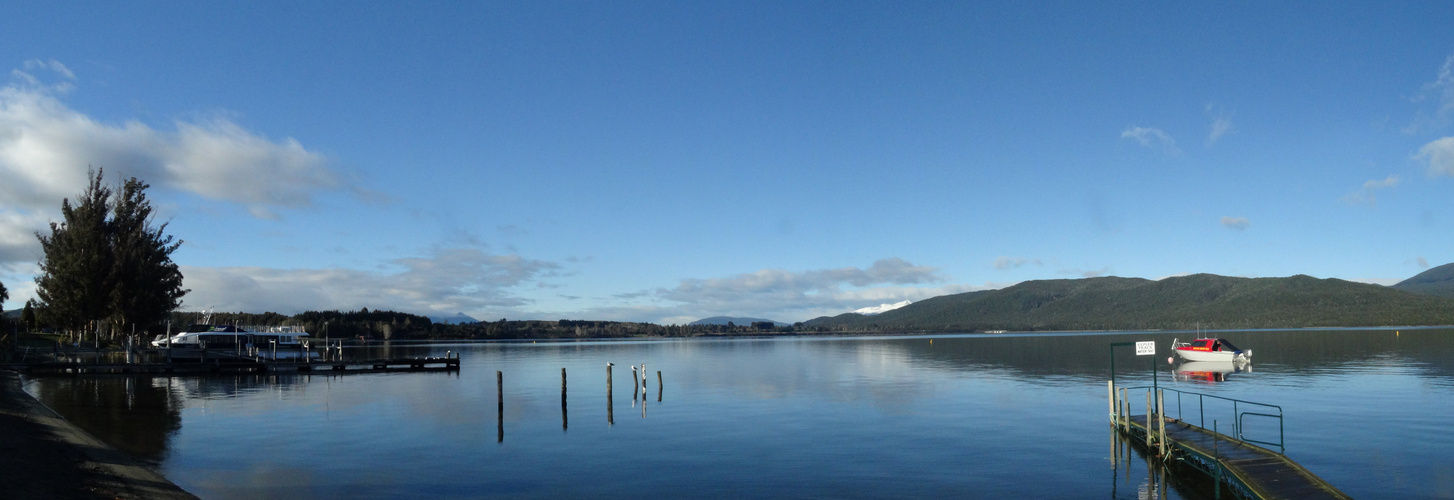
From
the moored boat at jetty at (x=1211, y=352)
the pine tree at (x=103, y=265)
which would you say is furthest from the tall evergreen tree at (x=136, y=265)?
the moored boat at jetty at (x=1211, y=352)

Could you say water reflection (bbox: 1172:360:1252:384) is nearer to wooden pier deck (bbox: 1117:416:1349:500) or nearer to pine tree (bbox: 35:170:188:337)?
wooden pier deck (bbox: 1117:416:1349:500)

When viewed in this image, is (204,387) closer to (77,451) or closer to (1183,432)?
(77,451)

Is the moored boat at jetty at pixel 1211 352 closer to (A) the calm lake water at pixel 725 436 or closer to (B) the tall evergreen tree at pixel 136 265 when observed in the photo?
(A) the calm lake water at pixel 725 436

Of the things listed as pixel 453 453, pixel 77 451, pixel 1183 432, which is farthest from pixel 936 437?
pixel 77 451

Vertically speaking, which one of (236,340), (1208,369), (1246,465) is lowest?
(1208,369)

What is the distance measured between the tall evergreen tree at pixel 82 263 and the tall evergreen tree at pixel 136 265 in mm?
648

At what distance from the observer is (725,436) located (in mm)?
30719

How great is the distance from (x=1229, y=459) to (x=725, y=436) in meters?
15.6

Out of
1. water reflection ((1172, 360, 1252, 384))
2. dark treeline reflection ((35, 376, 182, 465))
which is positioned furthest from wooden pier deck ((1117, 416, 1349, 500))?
water reflection ((1172, 360, 1252, 384))

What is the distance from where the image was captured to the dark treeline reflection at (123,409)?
89.5 ft

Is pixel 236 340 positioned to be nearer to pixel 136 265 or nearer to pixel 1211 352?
pixel 136 265

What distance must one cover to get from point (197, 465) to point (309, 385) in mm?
30972

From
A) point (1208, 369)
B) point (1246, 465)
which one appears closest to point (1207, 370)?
point (1208, 369)

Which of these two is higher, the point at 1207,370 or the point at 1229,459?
the point at 1229,459
